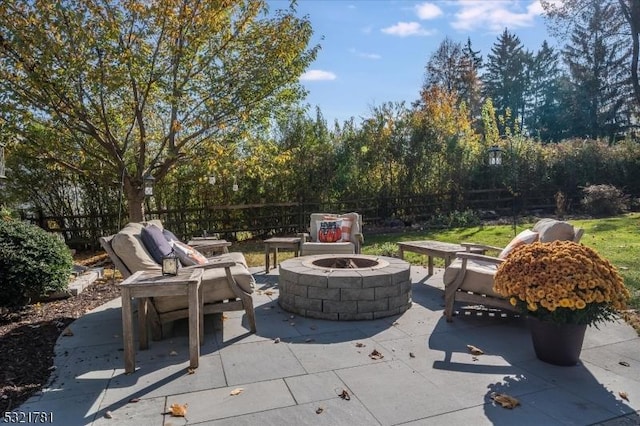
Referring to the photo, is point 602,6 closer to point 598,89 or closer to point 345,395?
point 598,89

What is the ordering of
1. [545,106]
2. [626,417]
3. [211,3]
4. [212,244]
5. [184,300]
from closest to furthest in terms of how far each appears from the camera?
[626,417] → [184,300] → [212,244] → [211,3] → [545,106]

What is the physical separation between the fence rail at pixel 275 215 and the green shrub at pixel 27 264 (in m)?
3.43

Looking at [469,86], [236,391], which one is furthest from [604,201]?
[469,86]

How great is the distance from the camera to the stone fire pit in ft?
12.0

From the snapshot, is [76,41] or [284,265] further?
[76,41]

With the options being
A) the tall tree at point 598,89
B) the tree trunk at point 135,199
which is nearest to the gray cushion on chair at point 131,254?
the tree trunk at point 135,199

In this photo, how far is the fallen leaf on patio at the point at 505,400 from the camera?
85.4 inches

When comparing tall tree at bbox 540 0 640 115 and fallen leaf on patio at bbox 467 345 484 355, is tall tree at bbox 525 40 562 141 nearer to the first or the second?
tall tree at bbox 540 0 640 115

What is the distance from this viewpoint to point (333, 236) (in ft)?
19.8

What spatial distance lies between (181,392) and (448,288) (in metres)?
2.33

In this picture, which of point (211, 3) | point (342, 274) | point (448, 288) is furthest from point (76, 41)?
point (448, 288)

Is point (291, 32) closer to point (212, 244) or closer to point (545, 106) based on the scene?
point (212, 244)

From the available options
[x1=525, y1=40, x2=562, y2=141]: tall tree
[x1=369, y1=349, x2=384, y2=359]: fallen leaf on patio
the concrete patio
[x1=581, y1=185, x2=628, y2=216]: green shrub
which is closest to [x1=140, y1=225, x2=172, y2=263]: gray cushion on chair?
the concrete patio

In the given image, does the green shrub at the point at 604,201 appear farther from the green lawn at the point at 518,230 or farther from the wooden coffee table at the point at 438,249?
the wooden coffee table at the point at 438,249
